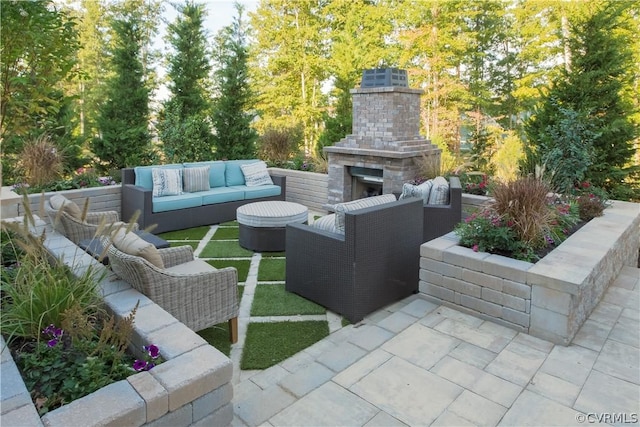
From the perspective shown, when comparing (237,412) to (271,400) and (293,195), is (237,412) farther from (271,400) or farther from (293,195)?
(293,195)

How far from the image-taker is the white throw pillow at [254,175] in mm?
7102

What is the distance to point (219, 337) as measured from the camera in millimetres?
3086

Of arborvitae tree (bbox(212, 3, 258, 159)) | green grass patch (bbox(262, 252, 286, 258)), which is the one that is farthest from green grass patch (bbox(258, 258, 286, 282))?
arborvitae tree (bbox(212, 3, 258, 159))

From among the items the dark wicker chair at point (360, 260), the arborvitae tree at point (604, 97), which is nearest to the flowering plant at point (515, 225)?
the dark wicker chair at point (360, 260)

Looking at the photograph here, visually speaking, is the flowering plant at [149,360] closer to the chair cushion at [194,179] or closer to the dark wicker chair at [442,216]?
the dark wicker chair at [442,216]

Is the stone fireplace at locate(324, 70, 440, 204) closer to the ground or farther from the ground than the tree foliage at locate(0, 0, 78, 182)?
closer to the ground

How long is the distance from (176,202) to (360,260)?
353 cm

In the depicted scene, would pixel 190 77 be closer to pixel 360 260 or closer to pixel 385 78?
pixel 385 78

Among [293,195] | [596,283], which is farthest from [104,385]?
[293,195]

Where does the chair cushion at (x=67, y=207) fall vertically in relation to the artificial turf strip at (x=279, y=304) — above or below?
above

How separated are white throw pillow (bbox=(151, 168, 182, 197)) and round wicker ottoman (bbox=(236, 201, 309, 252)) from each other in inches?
58.7

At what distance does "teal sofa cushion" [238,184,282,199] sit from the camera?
22.2 ft

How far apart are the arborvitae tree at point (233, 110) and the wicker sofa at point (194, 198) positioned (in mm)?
2437

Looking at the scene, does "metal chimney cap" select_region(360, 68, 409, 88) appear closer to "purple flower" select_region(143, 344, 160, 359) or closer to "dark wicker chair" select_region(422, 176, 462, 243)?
"dark wicker chair" select_region(422, 176, 462, 243)
